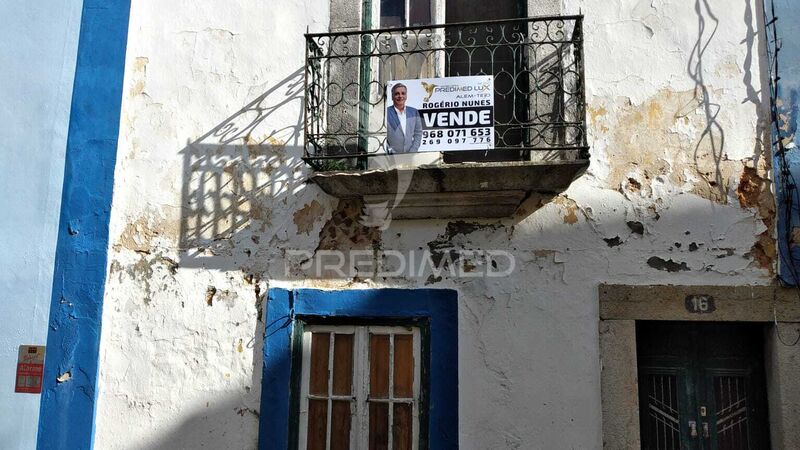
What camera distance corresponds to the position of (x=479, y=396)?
4.18 m

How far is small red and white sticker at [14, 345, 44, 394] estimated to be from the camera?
4.54 meters

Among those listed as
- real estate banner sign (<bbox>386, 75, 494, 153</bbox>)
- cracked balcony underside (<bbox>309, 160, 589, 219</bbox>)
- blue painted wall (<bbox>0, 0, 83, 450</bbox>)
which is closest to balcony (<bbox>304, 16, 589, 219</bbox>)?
cracked balcony underside (<bbox>309, 160, 589, 219</bbox>)

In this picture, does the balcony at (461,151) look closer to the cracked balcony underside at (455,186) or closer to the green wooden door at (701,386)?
the cracked balcony underside at (455,186)

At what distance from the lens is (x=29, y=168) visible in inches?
188

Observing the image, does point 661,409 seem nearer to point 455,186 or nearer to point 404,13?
point 455,186

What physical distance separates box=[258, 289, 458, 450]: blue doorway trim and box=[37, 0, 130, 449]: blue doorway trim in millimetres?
1285

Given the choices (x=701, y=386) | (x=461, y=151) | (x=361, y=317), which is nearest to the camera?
(x=701, y=386)

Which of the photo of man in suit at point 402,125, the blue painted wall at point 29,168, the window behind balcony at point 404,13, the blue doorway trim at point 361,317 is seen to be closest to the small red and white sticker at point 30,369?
the blue painted wall at point 29,168

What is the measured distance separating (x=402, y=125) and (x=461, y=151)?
487mm

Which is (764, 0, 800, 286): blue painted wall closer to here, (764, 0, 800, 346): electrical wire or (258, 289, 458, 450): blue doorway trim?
(764, 0, 800, 346): electrical wire

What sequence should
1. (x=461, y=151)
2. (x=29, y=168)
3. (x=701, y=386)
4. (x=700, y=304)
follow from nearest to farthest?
(x=700, y=304) < (x=701, y=386) < (x=461, y=151) < (x=29, y=168)

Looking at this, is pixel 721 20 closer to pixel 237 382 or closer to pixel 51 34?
pixel 237 382

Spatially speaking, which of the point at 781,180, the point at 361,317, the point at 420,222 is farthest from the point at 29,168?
the point at 781,180

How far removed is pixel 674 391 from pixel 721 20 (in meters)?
2.53
